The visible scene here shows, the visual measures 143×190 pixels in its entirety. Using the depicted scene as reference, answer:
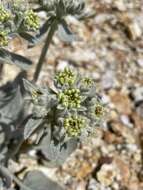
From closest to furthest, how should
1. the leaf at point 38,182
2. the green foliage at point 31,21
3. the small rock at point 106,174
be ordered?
the green foliage at point 31,21 → the leaf at point 38,182 → the small rock at point 106,174

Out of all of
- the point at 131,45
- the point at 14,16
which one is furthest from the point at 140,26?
the point at 14,16

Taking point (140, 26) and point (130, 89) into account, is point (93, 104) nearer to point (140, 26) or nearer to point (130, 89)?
point (130, 89)

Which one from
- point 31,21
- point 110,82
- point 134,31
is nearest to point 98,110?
point 31,21

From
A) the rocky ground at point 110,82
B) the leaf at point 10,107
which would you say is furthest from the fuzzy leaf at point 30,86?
the rocky ground at point 110,82

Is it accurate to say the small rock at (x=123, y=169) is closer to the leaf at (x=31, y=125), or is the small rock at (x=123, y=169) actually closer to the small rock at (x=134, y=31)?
the leaf at (x=31, y=125)

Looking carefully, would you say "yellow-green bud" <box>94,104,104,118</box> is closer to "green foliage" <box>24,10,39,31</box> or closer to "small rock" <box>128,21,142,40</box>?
"green foliage" <box>24,10,39,31</box>

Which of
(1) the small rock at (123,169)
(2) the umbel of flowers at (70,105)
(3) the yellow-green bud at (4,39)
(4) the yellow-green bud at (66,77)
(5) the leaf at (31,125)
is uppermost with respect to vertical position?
(3) the yellow-green bud at (4,39)

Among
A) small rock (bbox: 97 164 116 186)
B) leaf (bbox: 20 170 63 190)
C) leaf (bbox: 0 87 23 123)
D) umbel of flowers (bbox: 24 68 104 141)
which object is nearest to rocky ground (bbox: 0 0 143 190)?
small rock (bbox: 97 164 116 186)
